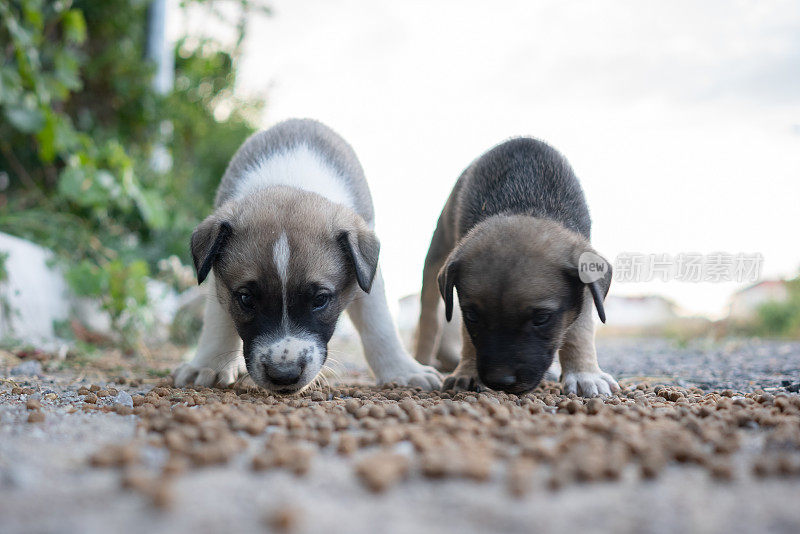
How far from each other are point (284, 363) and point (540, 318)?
1327 mm

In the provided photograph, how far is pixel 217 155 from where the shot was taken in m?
12.2

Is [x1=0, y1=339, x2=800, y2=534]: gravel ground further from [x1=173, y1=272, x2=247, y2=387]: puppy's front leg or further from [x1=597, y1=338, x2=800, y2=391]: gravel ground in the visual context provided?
[x1=597, y1=338, x2=800, y2=391]: gravel ground

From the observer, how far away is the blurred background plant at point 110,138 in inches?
240

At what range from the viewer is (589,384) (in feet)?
12.2

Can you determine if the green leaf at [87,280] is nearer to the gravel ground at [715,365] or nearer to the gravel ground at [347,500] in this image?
the gravel ground at [347,500]

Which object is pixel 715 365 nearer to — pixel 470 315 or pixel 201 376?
pixel 470 315

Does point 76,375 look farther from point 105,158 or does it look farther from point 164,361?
point 105,158

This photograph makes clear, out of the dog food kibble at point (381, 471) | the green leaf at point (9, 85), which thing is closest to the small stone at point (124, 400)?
the dog food kibble at point (381, 471)

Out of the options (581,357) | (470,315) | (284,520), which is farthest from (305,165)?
(284,520)

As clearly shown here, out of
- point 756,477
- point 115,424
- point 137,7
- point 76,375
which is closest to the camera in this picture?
point 756,477

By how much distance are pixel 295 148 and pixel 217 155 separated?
8271 mm

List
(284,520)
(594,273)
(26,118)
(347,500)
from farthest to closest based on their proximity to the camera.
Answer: (26,118) → (594,273) → (347,500) → (284,520)

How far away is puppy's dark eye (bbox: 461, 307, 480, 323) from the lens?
3.56 metres

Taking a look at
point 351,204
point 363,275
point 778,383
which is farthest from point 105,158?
point 778,383
